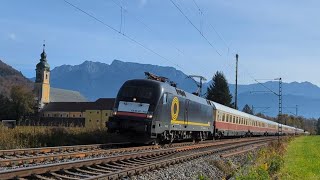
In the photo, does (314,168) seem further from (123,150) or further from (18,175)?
(18,175)

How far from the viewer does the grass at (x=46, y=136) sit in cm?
1841

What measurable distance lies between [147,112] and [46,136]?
4941mm

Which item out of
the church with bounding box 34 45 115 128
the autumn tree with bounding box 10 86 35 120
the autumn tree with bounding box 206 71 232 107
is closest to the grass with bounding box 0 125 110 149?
the autumn tree with bounding box 206 71 232 107

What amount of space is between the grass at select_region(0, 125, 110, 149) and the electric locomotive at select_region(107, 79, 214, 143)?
7.26 feet


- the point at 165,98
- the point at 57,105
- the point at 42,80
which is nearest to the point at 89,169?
the point at 165,98

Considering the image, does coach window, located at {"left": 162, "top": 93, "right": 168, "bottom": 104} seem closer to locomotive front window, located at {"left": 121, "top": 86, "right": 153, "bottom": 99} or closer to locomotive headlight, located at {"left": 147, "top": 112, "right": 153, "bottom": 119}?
locomotive front window, located at {"left": 121, "top": 86, "right": 153, "bottom": 99}

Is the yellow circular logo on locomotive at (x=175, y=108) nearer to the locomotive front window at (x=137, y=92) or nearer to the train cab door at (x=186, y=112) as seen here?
the train cab door at (x=186, y=112)

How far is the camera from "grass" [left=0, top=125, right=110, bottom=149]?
18.4 meters

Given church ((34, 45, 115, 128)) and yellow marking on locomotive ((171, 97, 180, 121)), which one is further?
church ((34, 45, 115, 128))

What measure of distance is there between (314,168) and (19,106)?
101 m

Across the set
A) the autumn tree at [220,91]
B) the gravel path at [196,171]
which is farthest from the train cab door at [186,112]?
the autumn tree at [220,91]

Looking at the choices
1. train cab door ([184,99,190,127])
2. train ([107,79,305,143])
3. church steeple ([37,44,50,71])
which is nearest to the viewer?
train ([107,79,305,143])

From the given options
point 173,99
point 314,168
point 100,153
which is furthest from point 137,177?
point 173,99

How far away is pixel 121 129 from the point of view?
21984 mm
